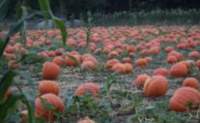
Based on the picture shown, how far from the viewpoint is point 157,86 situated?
11.5 feet

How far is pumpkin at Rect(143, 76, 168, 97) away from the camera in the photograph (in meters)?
3.50

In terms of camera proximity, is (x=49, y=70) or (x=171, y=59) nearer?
(x=49, y=70)

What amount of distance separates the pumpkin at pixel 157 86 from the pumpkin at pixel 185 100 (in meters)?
0.50

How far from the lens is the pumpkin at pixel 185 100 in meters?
2.93

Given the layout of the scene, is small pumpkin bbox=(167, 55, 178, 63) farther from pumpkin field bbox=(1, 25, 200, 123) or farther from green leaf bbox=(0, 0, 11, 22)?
green leaf bbox=(0, 0, 11, 22)

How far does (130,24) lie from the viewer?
2194cm

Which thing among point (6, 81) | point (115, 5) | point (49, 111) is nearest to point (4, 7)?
point (6, 81)

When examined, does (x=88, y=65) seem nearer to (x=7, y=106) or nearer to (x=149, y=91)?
(x=149, y=91)

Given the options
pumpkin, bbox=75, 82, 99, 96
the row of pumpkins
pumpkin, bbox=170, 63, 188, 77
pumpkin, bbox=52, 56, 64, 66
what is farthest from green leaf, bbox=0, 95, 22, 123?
pumpkin, bbox=52, 56, 64, 66

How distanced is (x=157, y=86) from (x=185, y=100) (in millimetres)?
586

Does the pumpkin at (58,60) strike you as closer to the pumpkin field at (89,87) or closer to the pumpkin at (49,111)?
the pumpkin field at (89,87)

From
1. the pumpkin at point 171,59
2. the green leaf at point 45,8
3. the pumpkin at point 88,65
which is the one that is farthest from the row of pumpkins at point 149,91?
the pumpkin at point 171,59

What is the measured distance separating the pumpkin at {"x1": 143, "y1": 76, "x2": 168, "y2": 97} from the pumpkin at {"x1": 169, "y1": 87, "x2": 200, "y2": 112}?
0.50 metres

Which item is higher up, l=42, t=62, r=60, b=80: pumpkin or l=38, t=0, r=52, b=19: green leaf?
l=38, t=0, r=52, b=19: green leaf
